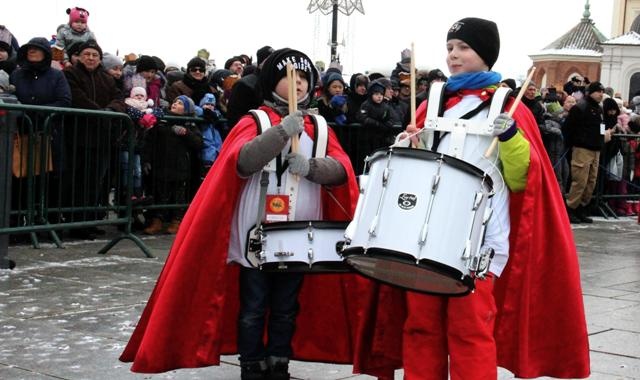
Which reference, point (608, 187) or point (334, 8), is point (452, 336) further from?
point (334, 8)

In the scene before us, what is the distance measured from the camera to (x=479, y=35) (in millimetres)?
4789

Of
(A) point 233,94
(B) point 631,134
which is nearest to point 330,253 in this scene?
(A) point 233,94

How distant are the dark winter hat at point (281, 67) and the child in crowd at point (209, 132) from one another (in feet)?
20.2

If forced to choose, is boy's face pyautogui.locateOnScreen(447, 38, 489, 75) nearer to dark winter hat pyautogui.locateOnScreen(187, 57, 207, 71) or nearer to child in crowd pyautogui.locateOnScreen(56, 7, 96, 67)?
dark winter hat pyautogui.locateOnScreen(187, 57, 207, 71)

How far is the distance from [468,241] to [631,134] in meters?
13.6

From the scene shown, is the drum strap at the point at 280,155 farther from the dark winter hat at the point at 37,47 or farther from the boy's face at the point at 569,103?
the boy's face at the point at 569,103

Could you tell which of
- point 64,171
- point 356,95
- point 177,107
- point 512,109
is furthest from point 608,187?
point 512,109

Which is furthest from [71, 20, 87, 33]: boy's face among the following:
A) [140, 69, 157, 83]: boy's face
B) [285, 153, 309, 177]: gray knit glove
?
[285, 153, 309, 177]: gray knit glove

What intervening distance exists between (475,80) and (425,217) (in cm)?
76

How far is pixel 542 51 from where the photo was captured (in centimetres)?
10362

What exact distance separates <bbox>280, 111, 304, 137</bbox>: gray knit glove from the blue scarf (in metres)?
0.70

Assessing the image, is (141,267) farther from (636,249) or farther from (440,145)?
(636,249)

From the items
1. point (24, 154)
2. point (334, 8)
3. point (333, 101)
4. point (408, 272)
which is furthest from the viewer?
point (334, 8)

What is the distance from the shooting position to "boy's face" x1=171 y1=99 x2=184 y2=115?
37.5 feet
